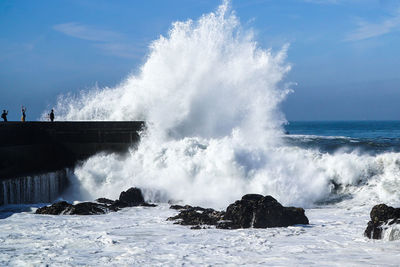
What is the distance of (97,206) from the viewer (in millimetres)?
11656

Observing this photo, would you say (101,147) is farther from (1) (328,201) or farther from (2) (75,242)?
(2) (75,242)

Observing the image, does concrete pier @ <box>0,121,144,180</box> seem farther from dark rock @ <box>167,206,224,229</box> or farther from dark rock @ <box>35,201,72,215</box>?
dark rock @ <box>167,206,224,229</box>

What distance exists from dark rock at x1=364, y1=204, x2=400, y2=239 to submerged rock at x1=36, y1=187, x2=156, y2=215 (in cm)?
608

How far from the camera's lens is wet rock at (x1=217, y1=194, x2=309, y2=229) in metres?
9.07

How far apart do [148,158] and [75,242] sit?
321 inches

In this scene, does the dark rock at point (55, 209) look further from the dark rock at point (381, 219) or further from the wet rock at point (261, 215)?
the dark rock at point (381, 219)

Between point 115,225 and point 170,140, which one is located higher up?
point 170,140

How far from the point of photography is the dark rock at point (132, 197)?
41.8 ft


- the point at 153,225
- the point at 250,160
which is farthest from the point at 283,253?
the point at 250,160

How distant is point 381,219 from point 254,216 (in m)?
A: 2.33

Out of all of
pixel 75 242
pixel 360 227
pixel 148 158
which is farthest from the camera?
pixel 148 158

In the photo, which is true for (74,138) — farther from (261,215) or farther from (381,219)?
(381,219)

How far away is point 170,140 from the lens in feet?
57.5

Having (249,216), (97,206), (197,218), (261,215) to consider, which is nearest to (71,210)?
(97,206)
